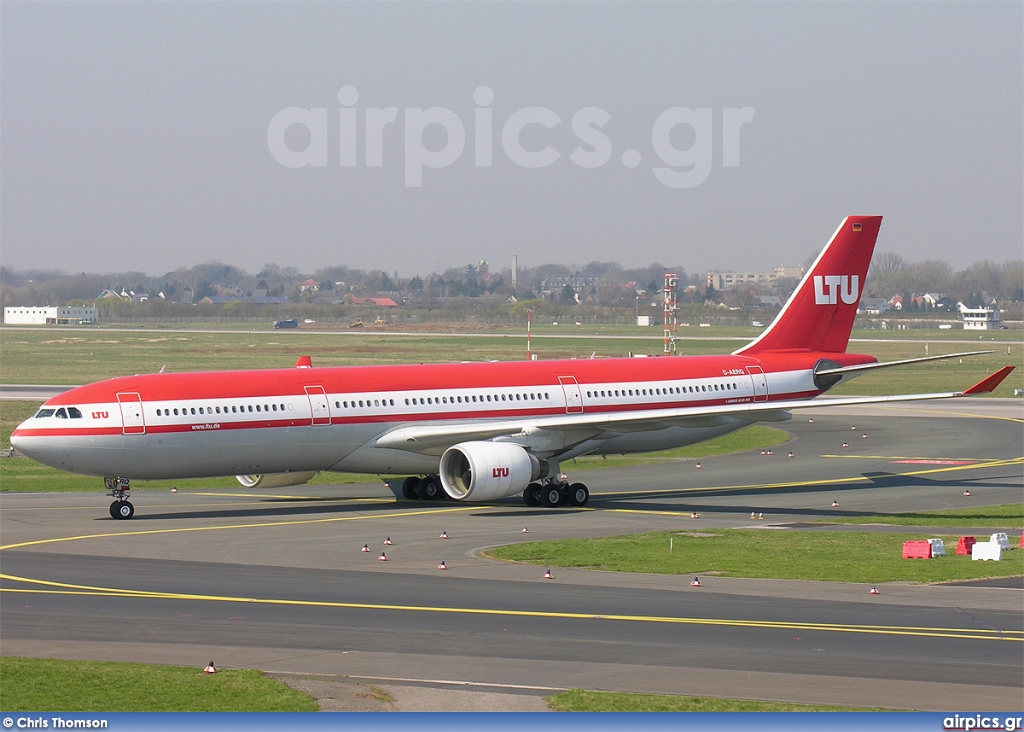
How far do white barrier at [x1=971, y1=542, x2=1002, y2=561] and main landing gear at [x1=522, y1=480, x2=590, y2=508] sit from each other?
14.5m

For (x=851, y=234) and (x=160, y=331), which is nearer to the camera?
(x=851, y=234)

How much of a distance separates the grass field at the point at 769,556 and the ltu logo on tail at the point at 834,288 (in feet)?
56.0

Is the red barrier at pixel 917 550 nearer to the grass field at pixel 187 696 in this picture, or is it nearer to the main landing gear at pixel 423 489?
the grass field at pixel 187 696

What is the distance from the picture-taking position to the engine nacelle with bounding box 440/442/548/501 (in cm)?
4044

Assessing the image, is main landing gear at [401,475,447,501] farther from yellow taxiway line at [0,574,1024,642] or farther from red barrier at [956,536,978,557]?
red barrier at [956,536,978,557]

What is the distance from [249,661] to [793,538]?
62.3 feet

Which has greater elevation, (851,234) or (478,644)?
(851,234)

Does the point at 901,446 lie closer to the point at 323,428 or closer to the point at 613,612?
the point at 323,428

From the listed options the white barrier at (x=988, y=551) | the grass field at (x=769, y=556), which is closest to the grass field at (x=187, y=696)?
the grass field at (x=769, y=556)

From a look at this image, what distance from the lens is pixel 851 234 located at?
52969 millimetres

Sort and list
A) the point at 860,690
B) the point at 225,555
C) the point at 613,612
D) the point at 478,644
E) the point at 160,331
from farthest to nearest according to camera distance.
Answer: the point at 160,331, the point at 225,555, the point at 613,612, the point at 478,644, the point at 860,690

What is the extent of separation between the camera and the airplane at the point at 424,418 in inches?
1521

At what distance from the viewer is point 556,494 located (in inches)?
1711

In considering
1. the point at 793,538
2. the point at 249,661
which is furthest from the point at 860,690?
the point at 793,538
